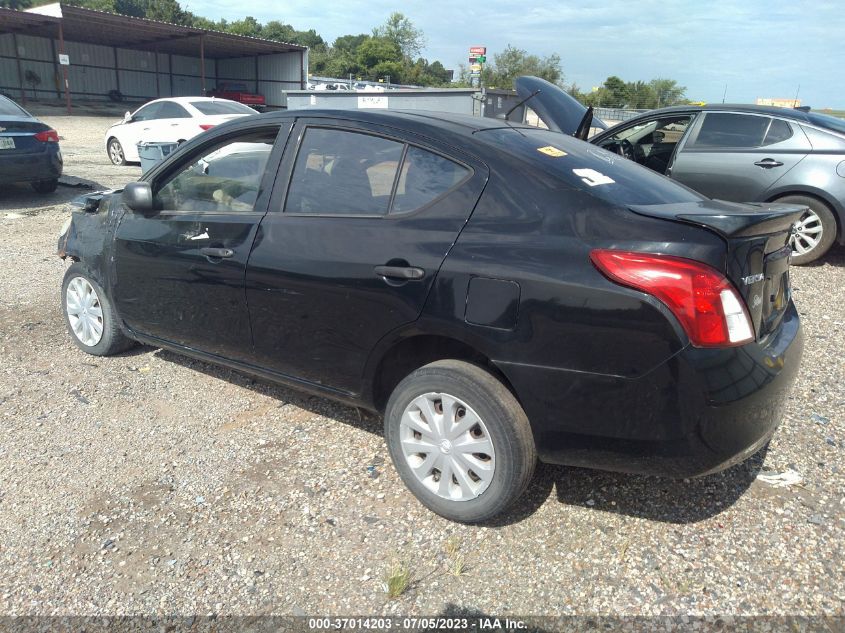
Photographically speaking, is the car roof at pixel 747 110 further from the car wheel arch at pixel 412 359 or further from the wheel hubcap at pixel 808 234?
the car wheel arch at pixel 412 359

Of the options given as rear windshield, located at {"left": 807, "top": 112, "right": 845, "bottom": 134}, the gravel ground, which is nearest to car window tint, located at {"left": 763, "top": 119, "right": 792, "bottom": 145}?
rear windshield, located at {"left": 807, "top": 112, "right": 845, "bottom": 134}

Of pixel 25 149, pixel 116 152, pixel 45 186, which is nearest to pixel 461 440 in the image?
pixel 25 149

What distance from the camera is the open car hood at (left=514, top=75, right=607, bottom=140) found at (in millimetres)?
6533

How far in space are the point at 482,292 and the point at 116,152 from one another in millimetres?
14039

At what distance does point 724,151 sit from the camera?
270 inches

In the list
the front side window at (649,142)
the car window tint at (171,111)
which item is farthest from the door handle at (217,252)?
the car window tint at (171,111)

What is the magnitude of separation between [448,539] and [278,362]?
1239 mm

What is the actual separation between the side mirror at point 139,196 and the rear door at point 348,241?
914 millimetres

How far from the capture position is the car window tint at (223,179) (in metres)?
3.36

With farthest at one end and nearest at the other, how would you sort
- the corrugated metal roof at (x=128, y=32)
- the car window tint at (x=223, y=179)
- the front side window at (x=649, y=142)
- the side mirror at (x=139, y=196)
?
1. the corrugated metal roof at (x=128, y=32)
2. the front side window at (x=649, y=142)
3. the side mirror at (x=139, y=196)
4. the car window tint at (x=223, y=179)

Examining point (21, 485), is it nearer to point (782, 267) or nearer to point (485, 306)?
point (485, 306)

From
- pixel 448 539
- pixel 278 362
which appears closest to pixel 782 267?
pixel 448 539

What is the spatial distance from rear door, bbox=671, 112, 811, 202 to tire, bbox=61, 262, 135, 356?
5.81m

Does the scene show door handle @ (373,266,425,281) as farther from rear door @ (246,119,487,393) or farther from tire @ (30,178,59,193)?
tire @ (30,178,59,193)
